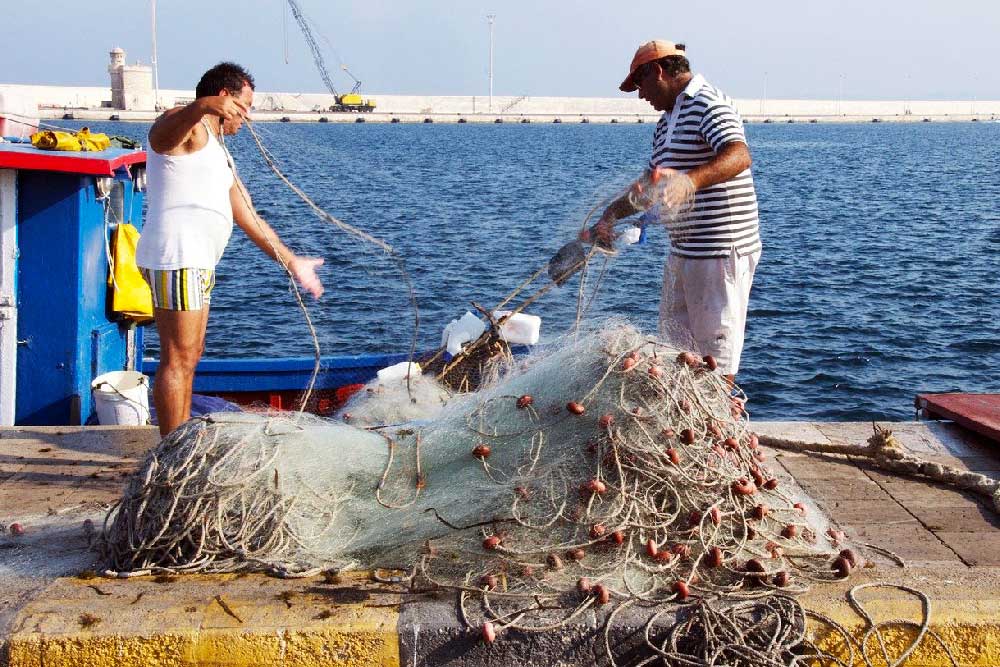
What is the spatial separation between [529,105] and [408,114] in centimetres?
3019

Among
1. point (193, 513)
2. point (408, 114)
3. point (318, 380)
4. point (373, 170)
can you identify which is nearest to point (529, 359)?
point (193, 513)

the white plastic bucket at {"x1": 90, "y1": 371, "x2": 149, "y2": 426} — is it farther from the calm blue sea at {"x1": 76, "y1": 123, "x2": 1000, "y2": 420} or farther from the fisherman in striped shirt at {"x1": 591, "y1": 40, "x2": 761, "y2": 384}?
the fisherman in striped shirt at {"x1": 591, "y1": 40, "x2": 761, "y2": 384}

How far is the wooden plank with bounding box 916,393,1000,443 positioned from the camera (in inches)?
212

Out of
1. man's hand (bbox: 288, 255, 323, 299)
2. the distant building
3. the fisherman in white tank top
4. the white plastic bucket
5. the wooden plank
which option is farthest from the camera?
the distant building

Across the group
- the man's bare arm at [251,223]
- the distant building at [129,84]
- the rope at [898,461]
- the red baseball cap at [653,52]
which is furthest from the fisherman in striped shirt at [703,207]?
the distant building at [129,84]

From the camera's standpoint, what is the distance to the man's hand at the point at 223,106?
4.27 metres

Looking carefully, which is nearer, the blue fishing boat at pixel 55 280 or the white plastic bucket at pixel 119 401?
the blue fishing boat at pixel 55 280

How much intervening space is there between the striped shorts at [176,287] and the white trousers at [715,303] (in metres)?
2.15

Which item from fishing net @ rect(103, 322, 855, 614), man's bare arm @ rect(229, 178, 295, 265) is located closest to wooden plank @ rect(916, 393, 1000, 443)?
fishing net @ rect(103, 322, 855, 614)

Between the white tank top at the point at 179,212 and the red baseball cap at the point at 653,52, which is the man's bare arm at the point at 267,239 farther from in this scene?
the red baseball cap at the point at 653,52

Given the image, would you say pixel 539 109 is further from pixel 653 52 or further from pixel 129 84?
pixel 653 52

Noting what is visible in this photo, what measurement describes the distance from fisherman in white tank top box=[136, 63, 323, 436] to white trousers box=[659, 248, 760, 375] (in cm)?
215

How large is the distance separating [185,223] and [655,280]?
11.5m

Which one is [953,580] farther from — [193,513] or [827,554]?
[193,513]
